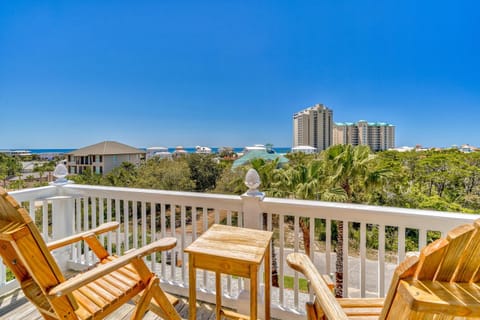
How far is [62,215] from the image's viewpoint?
276 centimetres

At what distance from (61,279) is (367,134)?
14055 millimetres

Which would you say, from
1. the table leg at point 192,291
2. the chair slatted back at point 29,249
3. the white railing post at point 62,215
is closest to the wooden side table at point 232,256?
the table leg at point 192,291

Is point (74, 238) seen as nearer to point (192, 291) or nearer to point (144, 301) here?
point (144, 301)

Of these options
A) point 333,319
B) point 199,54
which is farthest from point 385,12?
point 333,319

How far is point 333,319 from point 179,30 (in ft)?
28.8

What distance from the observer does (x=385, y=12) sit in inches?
252

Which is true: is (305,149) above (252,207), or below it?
above

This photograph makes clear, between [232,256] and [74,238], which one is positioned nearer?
[232,256]

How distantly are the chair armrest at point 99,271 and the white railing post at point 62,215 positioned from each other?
184cm

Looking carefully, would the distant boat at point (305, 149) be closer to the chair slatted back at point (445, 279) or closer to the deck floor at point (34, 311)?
the deck floor at point (34, 311)

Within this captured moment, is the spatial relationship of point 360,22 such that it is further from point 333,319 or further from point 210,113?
point 210,113

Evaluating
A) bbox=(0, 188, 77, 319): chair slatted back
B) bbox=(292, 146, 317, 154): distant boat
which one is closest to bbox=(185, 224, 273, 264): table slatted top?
bbox=(0, 188, 77, 319): chair slatted back

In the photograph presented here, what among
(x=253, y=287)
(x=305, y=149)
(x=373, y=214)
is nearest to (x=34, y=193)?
(x=253, y=287)

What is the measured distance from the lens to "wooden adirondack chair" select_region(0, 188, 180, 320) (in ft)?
3.69
